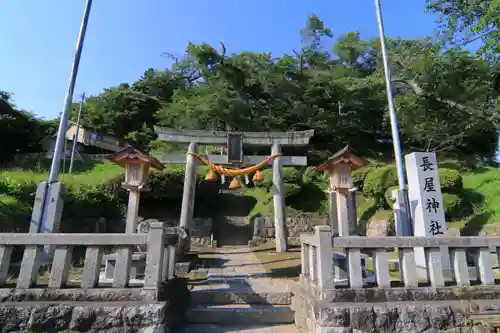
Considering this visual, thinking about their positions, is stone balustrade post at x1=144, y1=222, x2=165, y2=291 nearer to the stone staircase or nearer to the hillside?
the stone staircase

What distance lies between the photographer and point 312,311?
4.48 m

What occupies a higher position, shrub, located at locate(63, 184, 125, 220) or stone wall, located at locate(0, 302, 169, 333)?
shrub, located at locate(63, 184, 125, 220)

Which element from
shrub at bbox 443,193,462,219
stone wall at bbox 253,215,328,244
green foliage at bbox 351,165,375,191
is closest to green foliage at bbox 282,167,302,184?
stone wall at bbox 253,215,328,244

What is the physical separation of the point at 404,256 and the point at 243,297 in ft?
9.81

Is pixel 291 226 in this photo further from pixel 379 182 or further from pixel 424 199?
pixel 424 199

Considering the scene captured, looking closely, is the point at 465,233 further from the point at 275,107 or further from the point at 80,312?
the point at 275,107

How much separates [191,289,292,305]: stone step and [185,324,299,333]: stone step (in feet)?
2.19

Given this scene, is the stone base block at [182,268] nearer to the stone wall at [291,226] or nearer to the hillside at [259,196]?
the hillside at [259,196]

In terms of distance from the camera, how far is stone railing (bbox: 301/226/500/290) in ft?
14.9

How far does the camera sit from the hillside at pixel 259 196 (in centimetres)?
1167

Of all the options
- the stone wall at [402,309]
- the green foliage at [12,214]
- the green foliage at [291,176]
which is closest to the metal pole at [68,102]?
the green foliage at [12,214]

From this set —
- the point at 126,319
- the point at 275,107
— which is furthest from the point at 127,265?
the point at 275,107

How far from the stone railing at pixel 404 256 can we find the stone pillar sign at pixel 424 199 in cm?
121

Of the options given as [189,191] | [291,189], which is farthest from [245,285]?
[291,189]
